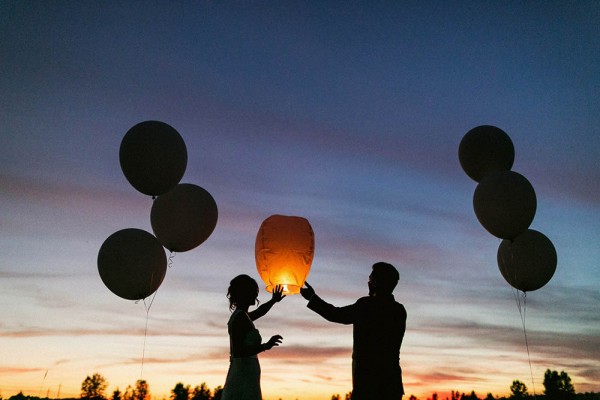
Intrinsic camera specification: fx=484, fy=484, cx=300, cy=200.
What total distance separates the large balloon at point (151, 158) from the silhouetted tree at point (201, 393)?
57593 millimetres

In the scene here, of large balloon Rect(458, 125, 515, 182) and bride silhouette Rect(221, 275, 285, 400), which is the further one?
large balloon Rect(458, 125, 515, 182)

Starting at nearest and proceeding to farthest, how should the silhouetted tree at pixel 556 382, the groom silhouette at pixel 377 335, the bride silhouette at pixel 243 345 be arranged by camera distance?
the groom silhouette at pixel 377 335, the bride silhouette at pixel 243 345, the silhouetted tree at pixel 556 382

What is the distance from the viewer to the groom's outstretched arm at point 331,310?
3.60 metres

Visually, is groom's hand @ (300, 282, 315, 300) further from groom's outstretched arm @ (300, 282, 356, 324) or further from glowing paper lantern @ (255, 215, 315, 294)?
glowing paper lantern @ (255, 215, 315, 294)

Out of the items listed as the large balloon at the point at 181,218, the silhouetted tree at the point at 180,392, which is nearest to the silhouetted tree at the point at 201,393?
the silhouetted tree at the point at 180,392

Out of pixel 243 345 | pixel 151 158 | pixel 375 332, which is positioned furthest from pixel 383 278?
pixel 151 158

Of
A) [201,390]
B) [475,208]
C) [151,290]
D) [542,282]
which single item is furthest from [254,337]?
[201,390]

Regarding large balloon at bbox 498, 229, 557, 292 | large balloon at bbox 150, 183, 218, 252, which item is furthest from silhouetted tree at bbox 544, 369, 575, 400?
large balloon at bbox 150, 183, 218, 252

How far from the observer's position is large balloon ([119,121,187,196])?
646 cm

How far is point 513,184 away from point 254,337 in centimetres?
441

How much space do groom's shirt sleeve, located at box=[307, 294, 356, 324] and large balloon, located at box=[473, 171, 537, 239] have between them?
3.90 m

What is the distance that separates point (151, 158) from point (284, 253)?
9.52ft

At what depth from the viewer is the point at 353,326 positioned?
363cm

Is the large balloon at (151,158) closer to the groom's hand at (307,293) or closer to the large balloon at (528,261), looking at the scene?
the groom's hand at (307,293)
